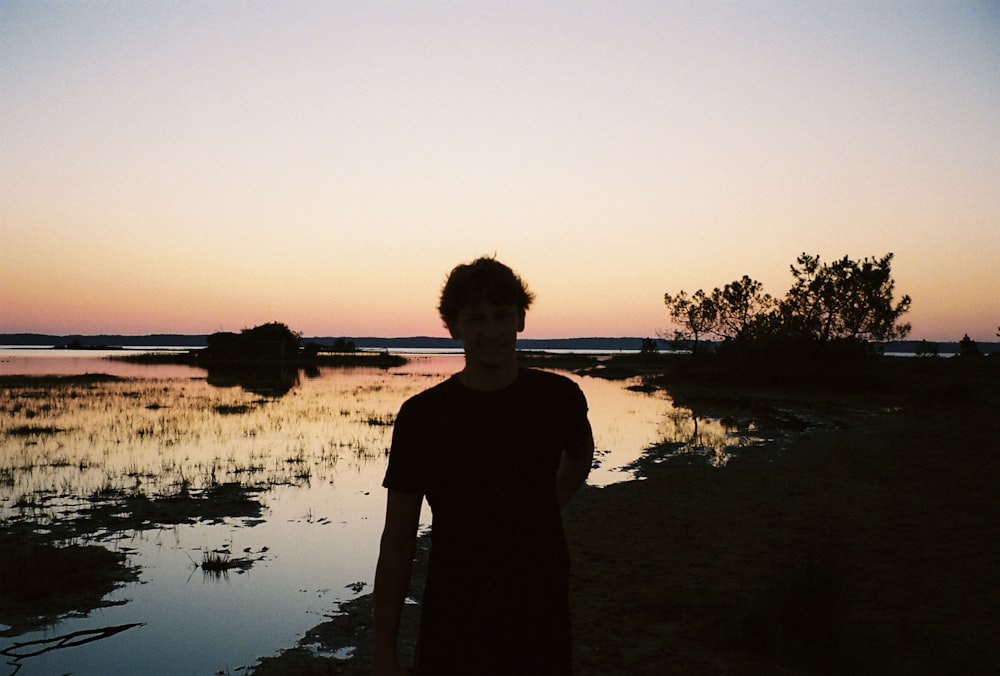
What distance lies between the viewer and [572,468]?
2.90 metres

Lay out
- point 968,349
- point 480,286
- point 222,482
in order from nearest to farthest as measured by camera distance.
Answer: point 480,286 < point 222,482 < point 968,349

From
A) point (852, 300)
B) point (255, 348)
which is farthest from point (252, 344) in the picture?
point (852, 300)

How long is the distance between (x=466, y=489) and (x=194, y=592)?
623 centimetres

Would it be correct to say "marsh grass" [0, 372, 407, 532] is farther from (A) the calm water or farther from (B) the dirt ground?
(B) the dirt ground

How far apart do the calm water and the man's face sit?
463 cm

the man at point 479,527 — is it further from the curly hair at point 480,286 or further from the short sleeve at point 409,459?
the curly hair at point 480,286

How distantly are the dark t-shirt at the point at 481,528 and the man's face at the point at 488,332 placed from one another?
125mm

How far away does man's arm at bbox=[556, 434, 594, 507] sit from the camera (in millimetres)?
2822

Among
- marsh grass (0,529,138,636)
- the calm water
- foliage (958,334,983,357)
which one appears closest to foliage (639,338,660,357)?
foliage (958,334,983,357)

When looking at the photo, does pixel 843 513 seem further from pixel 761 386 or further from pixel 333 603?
pixel 761 386

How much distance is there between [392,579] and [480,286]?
1106 millimetres

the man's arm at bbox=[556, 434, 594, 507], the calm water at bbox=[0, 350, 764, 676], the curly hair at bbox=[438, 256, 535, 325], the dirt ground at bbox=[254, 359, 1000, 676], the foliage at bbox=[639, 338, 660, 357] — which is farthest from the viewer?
the foliage at bbox=[639, 338, 660, 357]

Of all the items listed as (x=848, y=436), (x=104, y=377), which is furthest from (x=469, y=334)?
(x=104, y=377)

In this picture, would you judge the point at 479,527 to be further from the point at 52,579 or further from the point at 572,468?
the point at 52,579
